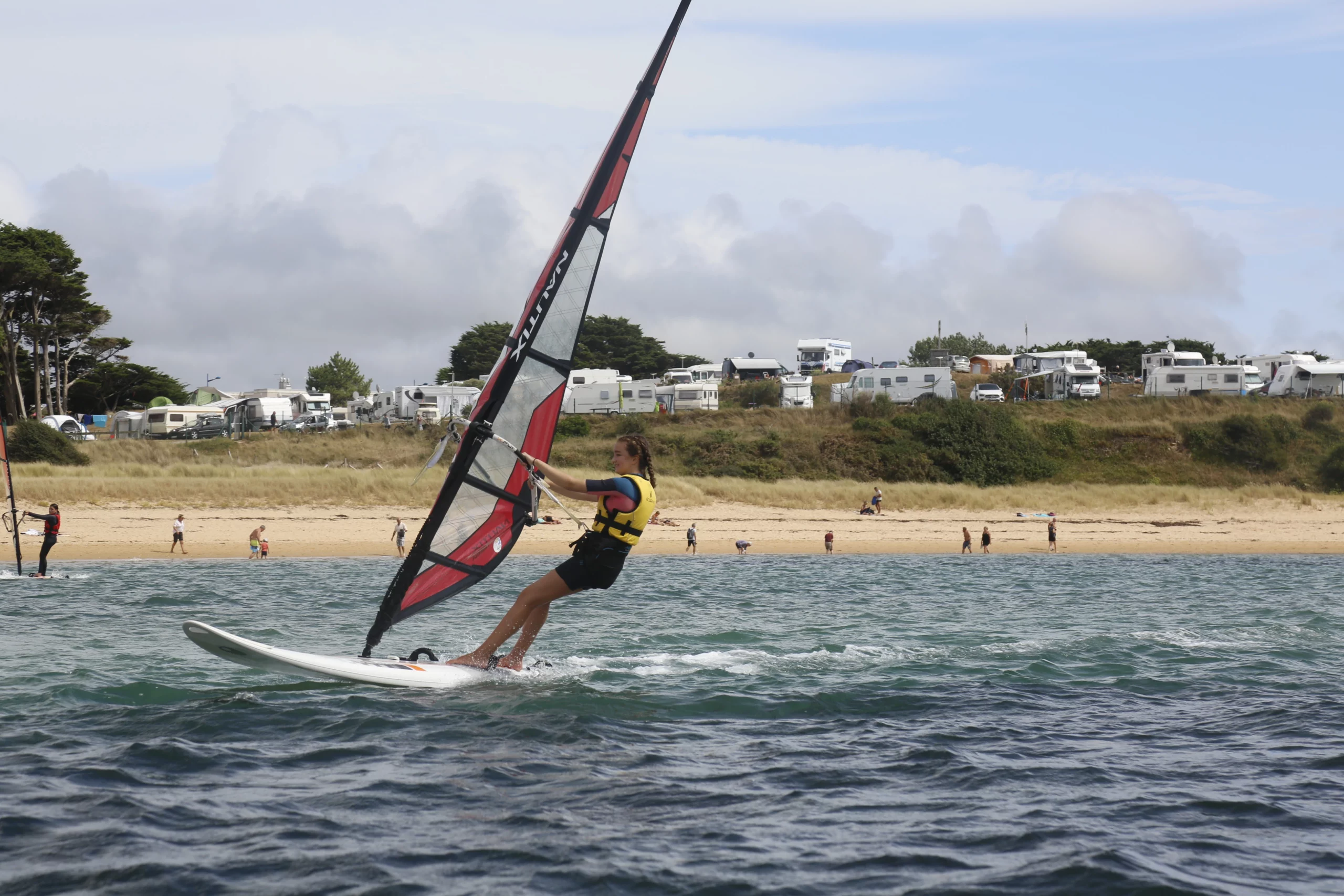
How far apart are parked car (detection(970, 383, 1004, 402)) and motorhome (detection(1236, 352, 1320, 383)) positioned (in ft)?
53.6

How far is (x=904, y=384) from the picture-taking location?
5862cm

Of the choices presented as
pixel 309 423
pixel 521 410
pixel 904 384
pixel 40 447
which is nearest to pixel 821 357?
pixel 904 384

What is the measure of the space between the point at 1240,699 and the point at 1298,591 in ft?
39.8

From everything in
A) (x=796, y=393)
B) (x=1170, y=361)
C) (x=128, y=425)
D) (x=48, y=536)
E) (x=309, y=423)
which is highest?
(x=1170, y=361)

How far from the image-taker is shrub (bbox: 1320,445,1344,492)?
150 feet

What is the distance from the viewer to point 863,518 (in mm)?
36000

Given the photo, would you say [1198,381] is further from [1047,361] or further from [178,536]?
[178,536]

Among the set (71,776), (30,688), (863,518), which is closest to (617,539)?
(71,776)

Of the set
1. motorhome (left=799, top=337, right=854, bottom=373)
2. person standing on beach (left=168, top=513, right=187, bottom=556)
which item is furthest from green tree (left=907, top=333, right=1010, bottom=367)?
person standing on beach (left=168, top=513, right=187, bottom=556)

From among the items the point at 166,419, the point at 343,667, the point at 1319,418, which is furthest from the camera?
the point at 166,419

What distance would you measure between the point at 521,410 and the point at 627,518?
3.80ft

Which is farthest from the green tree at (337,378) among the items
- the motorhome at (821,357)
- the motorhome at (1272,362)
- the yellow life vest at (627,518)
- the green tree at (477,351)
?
the yellow life vest at (627,518)

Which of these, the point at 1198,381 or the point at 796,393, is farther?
the point at 1198,381

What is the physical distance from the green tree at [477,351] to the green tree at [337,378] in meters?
14.1
